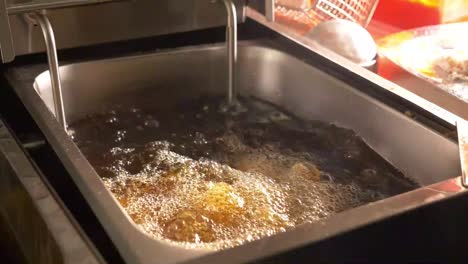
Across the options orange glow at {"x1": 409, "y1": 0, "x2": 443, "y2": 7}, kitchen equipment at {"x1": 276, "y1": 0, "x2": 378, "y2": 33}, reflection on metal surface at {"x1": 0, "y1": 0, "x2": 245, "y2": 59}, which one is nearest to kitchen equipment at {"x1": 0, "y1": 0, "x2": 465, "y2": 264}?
reflection on metal surface at {"x1": 0, "y1": 0, "x2": 245, "y2": 59}

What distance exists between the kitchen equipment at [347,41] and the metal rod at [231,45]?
18 centimetres

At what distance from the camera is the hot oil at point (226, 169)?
2.67 feet

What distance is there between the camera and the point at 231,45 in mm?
1128

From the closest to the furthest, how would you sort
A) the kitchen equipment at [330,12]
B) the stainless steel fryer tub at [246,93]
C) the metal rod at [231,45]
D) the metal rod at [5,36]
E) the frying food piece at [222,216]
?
the stainless steel fryer tub at [246,93] → the frying food piece at [222,216] → the metal rod at [5,36] → the metal rod at [231,45] → the kitchen equipment at [330,12]

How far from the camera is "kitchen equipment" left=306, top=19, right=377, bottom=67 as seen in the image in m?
1.17

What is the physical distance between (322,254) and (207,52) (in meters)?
0.64

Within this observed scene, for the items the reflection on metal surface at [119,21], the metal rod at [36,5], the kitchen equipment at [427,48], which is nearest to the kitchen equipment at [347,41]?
the kitchen equipment at [427,48]

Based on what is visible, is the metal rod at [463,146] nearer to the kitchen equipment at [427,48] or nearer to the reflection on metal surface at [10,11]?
the kitchen equipment at [427,48]

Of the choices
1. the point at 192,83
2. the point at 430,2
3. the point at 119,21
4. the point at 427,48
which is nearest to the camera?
the point at 119,21

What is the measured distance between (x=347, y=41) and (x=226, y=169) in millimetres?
397

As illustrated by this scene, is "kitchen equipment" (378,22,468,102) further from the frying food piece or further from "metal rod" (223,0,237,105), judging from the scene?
the frying food piece

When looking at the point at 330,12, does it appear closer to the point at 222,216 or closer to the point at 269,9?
the point at 269,9

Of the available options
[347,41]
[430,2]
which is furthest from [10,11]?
[430,2]

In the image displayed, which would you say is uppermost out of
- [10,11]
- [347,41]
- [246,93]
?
[10,11]
